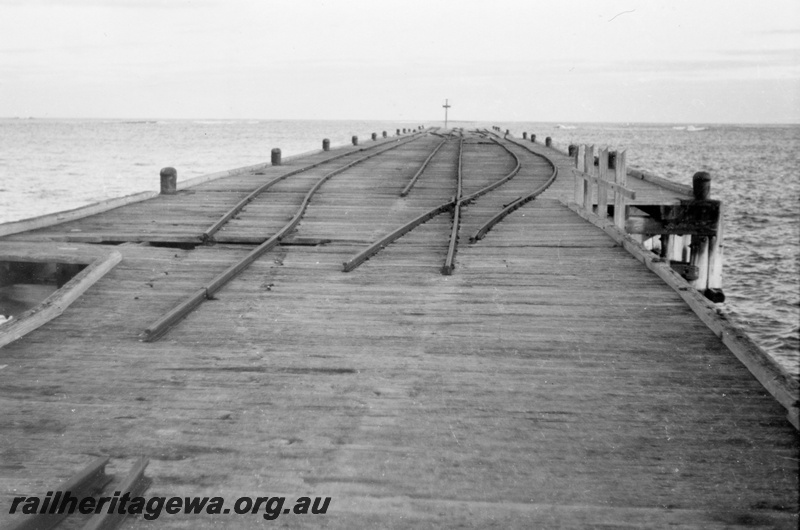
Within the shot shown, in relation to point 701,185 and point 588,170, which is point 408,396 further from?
point 701,185

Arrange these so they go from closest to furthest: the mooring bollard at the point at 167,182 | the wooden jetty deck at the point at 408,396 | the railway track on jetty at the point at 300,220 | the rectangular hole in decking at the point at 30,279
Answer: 1. the wooden jetty deck at the point at 408,396
2. the railway track on jetty at the point at 300,220
3. the rectangular hole in decking at the point at 30,279
4. the mooring bollard at the point at 167,182

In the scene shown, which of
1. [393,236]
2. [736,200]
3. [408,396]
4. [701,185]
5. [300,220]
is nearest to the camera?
[408,396]

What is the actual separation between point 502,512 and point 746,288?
56.6 ft

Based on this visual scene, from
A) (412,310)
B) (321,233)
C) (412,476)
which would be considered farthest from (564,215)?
(412,476)

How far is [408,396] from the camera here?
15.5ft

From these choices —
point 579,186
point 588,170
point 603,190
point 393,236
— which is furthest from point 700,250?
point 393,236

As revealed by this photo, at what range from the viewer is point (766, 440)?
159 inches

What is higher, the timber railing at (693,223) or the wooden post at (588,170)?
the wooden post at (588,170)

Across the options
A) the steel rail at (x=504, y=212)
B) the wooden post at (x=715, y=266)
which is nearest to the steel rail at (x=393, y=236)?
the steel rail at (x=504, y=212)

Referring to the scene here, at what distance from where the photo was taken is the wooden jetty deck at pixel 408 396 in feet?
11.6

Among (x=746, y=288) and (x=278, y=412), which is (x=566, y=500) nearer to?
(x=278, y=412)

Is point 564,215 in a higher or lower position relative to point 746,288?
higher

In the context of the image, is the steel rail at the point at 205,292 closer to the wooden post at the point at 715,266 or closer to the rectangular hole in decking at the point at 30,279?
the rectangular hole in decking at the point at 30,279

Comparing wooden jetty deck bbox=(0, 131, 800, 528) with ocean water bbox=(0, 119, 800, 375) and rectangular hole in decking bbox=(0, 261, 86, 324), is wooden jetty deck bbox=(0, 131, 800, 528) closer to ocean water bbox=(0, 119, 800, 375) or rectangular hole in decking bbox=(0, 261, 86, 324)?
rectangular hole in decking bbox=(0, 261, 86, 324)
